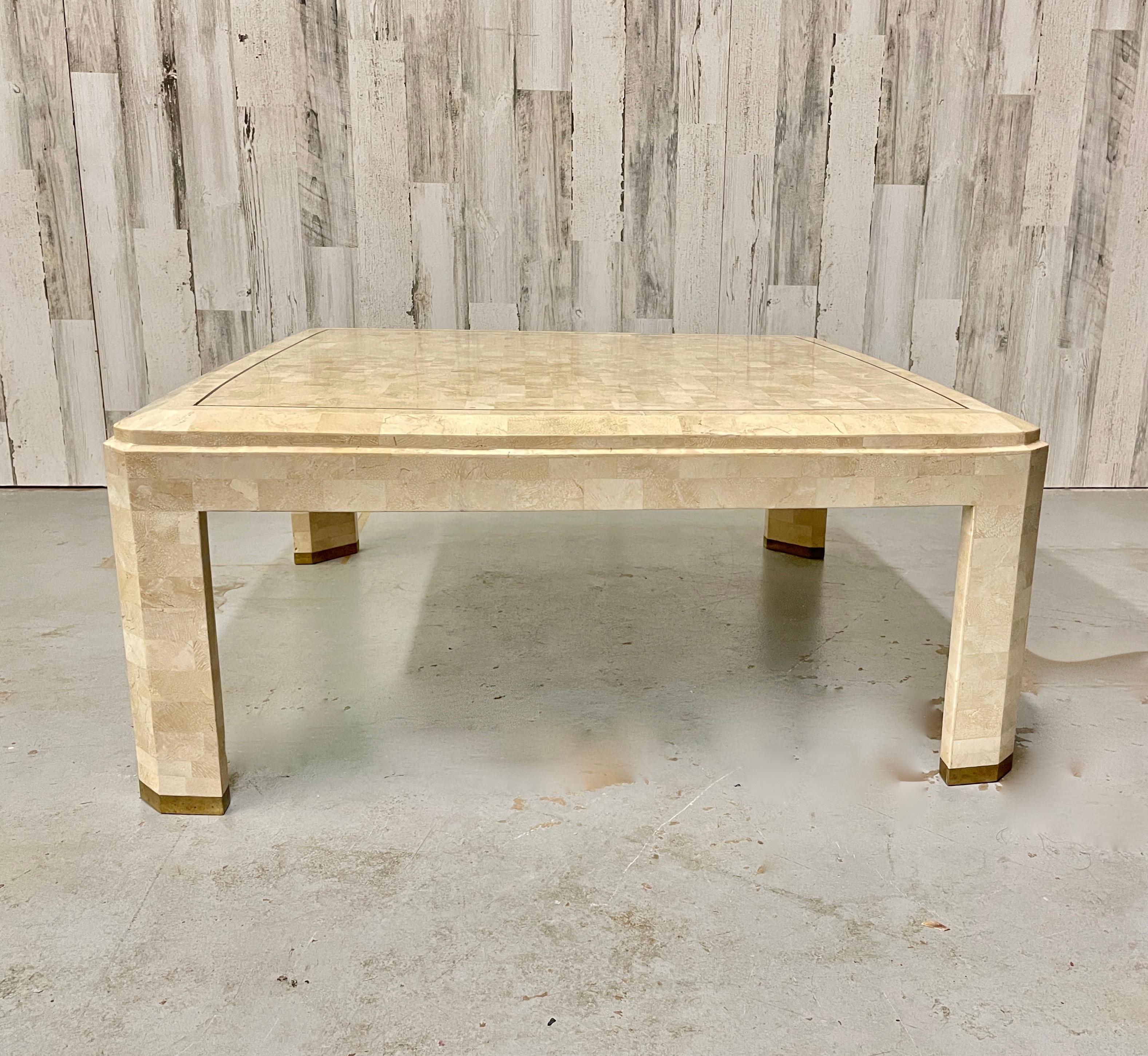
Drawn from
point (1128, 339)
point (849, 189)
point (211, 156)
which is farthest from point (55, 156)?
point (1128, 339)

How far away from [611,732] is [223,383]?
2.00 ft

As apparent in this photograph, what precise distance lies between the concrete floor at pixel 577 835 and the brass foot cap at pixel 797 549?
0.14 meters

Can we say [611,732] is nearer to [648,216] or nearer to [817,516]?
[817,516]

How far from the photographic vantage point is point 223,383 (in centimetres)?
112

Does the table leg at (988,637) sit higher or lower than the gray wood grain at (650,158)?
lower

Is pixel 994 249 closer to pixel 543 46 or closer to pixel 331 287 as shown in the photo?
pixel 543 46

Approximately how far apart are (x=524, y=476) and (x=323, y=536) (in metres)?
0.93

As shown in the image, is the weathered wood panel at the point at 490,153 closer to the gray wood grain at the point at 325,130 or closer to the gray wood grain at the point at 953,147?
the gray wood grain at the point at 325,130

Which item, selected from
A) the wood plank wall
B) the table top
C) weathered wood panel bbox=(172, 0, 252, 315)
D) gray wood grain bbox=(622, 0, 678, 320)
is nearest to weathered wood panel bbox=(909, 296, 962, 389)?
the wood plank wall

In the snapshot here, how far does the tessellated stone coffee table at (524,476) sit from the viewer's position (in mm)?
943

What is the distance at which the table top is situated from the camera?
0.95 m

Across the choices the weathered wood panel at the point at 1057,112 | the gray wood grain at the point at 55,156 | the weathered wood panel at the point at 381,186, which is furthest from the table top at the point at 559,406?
the weathered wood panel at the point at 1057,112

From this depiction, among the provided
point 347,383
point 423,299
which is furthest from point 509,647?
point 423,299

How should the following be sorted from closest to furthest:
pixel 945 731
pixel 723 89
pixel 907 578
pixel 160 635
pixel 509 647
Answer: pixel 160 635 < pixel 945 731 < pixel 509 647 < pixel 907 578 < pixel 723 89
